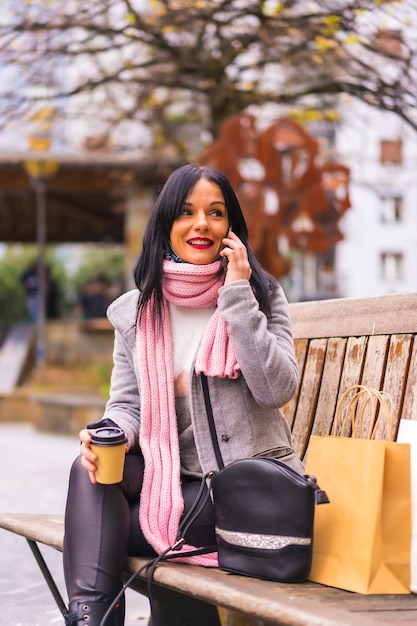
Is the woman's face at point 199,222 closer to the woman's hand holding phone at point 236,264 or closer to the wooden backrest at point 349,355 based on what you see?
the woman's hand holding phone at point 236,264

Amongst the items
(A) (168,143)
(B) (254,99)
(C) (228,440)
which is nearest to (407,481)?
(C) (228,440)

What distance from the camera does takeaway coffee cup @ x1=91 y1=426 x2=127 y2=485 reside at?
2.33m

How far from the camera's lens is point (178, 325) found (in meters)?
2.75

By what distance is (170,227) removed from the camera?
2711 mm

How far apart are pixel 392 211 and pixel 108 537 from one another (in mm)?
44104

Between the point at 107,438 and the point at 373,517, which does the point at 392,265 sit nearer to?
the point at 107,438

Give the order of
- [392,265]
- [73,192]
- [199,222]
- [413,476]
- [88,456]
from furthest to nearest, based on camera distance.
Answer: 1. [392,265]
2. [73,192]
3. [199,222]
4. [88,456]
5. [413,476]


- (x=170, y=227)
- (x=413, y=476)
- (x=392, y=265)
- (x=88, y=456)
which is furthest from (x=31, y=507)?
(x=392, y=265)

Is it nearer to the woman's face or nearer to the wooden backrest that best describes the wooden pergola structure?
the wooden backrest

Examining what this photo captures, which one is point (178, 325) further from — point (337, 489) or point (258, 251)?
point (258, 251)

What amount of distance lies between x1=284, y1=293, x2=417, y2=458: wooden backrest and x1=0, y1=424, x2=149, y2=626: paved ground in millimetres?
1051

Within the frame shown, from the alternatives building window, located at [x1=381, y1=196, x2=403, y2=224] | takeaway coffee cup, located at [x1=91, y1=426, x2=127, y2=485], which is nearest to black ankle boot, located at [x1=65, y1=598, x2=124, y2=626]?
takeaway coffee cup, located at [x1=91, y1=426, x2=127, y2=485]

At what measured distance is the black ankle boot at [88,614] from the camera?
7.34 feet

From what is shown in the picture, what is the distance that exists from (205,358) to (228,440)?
8.7 inches
